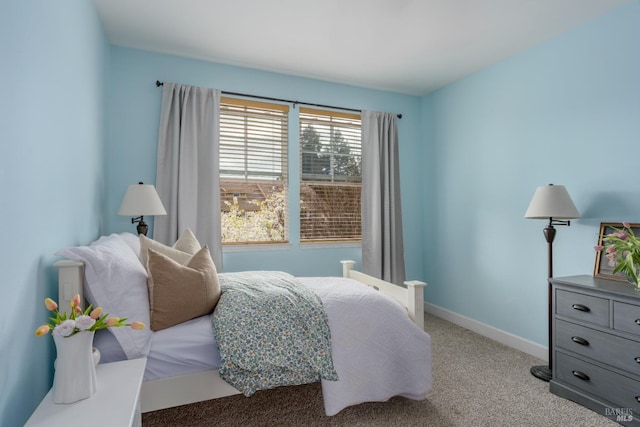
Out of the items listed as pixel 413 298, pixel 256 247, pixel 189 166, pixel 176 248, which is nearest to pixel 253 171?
pixel 189 166

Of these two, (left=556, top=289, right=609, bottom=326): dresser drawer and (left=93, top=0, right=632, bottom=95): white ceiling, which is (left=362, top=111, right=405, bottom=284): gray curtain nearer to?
(left=93, top=0, right=632, bottom=95): white ceiling

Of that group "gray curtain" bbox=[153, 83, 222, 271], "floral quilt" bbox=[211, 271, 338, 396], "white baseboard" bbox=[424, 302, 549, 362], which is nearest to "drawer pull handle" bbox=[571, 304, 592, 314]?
"white baseboard" bbox=[424, 302, 549, 362]

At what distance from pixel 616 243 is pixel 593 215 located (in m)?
0.51

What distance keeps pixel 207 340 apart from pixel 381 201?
275 centimetres

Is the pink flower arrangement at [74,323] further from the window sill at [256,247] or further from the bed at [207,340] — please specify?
the window sill at [256,247]

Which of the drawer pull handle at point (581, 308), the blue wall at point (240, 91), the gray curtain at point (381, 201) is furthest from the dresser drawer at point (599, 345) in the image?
the blue wall at point (240, 91)

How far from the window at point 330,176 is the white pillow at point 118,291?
2.27 m

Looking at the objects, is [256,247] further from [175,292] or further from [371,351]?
[371,351]

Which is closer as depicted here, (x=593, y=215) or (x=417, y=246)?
(x=593, y=215)

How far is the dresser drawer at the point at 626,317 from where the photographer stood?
195cm

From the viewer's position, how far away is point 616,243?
2.18 m

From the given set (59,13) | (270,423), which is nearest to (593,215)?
(270,423)

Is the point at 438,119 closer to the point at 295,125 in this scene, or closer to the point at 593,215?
the point at 295,125

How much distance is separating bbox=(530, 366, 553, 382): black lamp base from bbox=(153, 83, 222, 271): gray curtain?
108 inches
